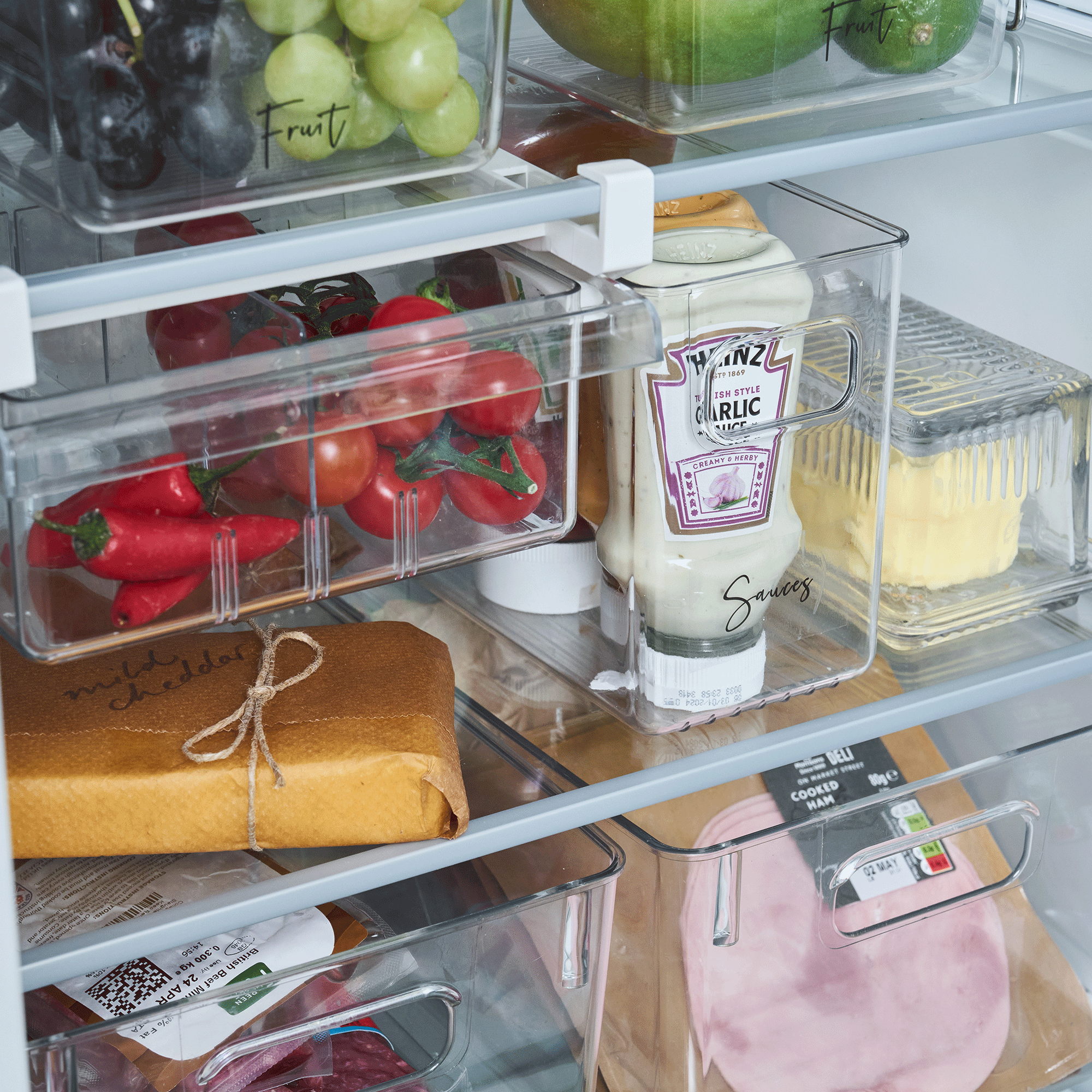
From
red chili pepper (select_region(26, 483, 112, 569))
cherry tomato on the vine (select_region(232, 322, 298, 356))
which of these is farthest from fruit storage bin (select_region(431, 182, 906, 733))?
red chili pepper (select_region(26, 483, 112, 569))

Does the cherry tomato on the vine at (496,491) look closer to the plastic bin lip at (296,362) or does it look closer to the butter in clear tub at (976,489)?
the plastic bin lip at (296,362)

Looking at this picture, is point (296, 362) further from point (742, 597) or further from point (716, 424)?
point (742, 597)

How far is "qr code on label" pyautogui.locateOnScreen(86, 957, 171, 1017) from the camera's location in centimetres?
90

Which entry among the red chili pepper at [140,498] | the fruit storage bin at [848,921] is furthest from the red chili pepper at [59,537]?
the fruit storage bin at [848,921]

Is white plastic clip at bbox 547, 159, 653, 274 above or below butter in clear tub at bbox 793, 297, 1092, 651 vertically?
above

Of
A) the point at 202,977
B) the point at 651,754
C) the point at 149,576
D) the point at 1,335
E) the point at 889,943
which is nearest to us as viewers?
the point at 1,335

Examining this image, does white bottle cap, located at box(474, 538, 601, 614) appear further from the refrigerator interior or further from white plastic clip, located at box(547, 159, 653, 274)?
white plastic clip, located at box(547, 159, 653, 274)

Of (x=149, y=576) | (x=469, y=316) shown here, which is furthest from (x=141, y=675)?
(x=469, y=316)

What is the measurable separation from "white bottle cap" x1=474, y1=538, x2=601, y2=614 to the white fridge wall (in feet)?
1.54

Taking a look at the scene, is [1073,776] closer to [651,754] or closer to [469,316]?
[651,754]

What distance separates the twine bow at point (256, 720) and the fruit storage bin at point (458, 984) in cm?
8

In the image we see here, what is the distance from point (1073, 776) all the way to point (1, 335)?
1.00 m

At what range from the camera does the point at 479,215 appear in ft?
2.49

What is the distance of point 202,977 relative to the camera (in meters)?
0.91
